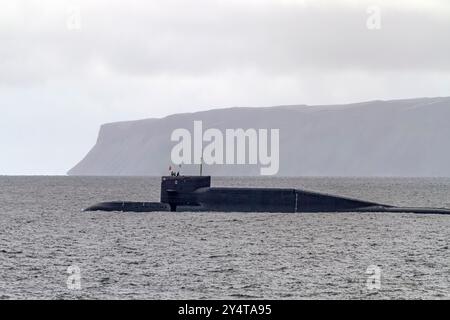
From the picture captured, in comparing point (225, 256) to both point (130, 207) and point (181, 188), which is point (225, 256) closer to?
point (181, 188)

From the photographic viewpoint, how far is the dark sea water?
33844 millimetres

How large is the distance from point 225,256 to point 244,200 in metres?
24.6

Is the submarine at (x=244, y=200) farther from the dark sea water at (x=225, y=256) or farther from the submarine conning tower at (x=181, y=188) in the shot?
the dark sea water at (x=225, y=256)

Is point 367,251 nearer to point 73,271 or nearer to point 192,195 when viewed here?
point 73,271

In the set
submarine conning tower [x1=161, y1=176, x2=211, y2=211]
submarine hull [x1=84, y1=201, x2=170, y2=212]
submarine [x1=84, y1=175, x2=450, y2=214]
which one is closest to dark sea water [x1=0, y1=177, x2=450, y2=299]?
submarine [x1=84, y1=175, x2=450, y2=214]

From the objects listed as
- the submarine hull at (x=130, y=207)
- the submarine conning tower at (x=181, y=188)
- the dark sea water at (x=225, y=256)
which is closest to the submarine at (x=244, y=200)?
the submarine conning tower at (x=181, y=188)

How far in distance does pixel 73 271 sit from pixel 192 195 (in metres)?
29.6

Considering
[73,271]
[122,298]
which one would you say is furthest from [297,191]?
[122,298]

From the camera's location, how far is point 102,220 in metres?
67.8

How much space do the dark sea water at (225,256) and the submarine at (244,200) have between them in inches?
37.1

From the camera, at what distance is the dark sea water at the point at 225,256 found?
3384 cm

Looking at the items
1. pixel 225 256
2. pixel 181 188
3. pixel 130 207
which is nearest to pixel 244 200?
pixel 181 188

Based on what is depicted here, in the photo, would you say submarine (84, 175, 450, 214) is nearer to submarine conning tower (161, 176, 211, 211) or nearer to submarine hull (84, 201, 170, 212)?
submarine conning tower (161, 176, 211, 211)
